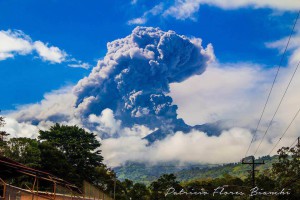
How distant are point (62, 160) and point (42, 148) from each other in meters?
4.80

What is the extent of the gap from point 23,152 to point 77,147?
3017 centimetres

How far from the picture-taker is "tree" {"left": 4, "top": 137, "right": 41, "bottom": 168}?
78.6 metres

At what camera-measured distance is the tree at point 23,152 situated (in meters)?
78.6

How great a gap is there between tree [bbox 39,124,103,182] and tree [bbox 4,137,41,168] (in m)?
21.6

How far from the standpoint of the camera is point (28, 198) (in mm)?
25031

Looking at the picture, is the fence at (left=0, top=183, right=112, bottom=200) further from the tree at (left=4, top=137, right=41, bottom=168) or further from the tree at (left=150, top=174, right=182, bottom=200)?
the tree at (left=150, top=174, right=182, bottom=200)

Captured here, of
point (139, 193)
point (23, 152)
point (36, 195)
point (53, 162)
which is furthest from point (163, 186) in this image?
point (36, 195)

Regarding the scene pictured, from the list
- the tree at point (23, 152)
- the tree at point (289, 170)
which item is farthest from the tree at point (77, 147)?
the tree at point (289, 170)

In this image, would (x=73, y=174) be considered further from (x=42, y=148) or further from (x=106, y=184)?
(x=106, y=184)

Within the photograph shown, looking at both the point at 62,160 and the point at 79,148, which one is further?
the point at 79,148

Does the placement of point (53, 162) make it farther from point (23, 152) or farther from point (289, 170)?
point (289, 170)

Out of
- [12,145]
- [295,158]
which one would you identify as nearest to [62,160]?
[12,145]

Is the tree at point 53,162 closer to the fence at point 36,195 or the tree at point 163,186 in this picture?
the fence at point 36,195

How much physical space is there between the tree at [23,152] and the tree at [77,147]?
21.6 m
